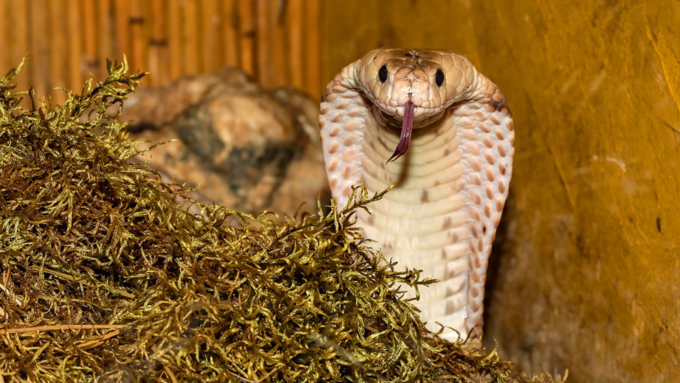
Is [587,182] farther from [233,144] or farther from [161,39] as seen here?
[161,39]

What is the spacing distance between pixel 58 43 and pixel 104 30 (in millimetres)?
201

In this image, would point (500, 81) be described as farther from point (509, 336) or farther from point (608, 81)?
point (509, 336)

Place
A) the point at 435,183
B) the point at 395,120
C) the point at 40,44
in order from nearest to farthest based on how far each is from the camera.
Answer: the point at 395,120 < the point at 435,183 < the point at 40,44

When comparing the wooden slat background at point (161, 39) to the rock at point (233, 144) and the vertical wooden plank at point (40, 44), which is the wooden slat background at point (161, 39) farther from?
the rock at point (233, 144)

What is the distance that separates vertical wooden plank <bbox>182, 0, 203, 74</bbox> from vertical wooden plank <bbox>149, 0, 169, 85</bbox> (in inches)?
3.6

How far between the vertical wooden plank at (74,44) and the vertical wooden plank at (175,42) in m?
0.38

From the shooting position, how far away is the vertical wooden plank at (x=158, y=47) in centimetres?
291

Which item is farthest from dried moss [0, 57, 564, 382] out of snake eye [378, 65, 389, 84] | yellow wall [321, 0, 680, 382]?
yellow wall [321, 0, 680, 382]

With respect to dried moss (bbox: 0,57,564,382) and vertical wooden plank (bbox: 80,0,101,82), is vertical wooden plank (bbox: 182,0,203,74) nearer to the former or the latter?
vertical wooden plank (bbox: 80,0,101,82)

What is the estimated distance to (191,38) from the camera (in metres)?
2.97

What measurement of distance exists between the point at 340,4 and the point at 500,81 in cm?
124

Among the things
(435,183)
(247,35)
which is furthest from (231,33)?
(435,183)

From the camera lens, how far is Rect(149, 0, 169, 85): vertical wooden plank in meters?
2.91

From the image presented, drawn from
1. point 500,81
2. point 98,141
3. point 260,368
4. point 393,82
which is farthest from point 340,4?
point 260,368
